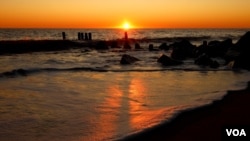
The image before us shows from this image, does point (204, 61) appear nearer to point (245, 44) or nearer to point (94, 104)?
point (245, 44)

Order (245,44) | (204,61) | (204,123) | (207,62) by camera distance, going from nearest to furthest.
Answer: (204,123) → (207,62) → (204,61) → (245,44)

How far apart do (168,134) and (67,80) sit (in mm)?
6880

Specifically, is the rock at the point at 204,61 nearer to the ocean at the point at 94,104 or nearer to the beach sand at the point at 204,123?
the ocean at the point at 94,104

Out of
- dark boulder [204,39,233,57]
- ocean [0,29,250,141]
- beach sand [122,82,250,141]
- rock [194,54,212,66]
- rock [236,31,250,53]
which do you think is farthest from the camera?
dark boulder [204,39,233,57]

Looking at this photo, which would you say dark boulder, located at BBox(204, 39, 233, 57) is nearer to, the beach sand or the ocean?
the ocean

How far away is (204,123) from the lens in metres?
6.36

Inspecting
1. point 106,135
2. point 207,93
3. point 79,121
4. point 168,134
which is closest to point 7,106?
point 79,121

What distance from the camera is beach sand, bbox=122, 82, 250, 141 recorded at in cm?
563

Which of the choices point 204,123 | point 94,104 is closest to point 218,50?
point 94,104

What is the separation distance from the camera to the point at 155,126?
6.07m

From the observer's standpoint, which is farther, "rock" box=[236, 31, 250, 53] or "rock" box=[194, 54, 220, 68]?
"rock" box=[236, 31, 250, 53]

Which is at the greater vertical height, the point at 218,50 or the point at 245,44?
the point at 245,44

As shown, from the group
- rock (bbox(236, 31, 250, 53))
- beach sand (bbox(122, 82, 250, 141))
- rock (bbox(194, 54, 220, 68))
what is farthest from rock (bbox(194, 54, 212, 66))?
beach sand (bbox(122, 82, 250, 141))

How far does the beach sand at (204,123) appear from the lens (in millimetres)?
5632
